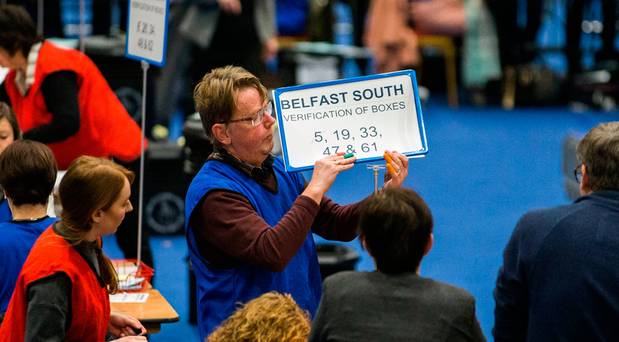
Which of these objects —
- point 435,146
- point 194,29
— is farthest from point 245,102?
point 435,146

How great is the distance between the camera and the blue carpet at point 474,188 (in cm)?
760

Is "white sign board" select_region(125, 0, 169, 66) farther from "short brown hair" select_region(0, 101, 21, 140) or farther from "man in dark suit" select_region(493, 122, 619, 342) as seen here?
"man in dark suit" select_region(493, 122, 619, 342)

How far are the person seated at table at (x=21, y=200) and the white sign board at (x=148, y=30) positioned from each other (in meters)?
1.61

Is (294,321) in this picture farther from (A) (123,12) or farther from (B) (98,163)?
(A) (123,12)

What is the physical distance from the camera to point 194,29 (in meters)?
10.1

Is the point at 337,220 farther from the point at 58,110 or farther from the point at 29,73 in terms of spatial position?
the point at 29,73

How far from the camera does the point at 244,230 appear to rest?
3596mm

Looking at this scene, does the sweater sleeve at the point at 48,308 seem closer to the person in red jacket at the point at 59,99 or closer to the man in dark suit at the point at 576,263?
the man in dark suit at the point at 576,263

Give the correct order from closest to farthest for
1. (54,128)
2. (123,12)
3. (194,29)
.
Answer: (54,128), (194,29), (123,12)

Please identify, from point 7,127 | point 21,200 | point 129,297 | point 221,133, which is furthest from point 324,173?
point 7,127

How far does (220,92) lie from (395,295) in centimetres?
114

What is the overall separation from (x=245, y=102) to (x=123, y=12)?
32.8ft

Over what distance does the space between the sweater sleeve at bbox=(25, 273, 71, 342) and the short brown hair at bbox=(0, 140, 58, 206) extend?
2.45 ft

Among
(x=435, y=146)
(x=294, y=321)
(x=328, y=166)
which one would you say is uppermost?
(x=328, y=166)
